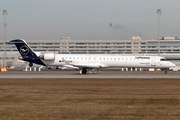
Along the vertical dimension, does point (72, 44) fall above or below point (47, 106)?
above

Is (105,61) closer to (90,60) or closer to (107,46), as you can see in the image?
(90,60)

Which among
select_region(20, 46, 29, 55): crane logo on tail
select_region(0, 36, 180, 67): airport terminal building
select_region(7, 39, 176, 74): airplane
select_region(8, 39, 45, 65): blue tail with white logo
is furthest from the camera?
select_region(0, 36, 180, 67): airport terminal building

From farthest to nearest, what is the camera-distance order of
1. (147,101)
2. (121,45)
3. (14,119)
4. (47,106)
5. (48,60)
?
1. (121,45)
2. (48,60)
3. (147,101)
4. (47,106)
5. (14,119)

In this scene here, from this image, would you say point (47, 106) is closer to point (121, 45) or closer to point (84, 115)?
point (84, 115)

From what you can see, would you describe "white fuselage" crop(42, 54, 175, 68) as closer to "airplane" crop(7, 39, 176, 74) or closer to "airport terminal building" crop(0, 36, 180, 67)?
"airplane" crop(7, 39, 176, 74)

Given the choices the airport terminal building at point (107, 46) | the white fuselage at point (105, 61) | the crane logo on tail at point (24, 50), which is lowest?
the white fuselage at point (105, 61)

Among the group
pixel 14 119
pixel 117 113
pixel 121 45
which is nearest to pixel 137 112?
pixel 117 113

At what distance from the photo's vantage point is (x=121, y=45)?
142625 mm

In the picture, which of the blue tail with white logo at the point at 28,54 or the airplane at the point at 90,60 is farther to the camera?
the blue tail with white logo at the point at 28,54

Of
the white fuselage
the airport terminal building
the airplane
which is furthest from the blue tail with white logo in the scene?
the airport terminal building

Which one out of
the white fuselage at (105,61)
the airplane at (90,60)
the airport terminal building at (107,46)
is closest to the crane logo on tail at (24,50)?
the airplane at (90,60)

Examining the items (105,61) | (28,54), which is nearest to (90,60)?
(105,61)

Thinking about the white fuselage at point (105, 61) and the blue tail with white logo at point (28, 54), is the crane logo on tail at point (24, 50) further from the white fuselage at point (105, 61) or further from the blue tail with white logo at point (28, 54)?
the white fuselage at point (105, 61)

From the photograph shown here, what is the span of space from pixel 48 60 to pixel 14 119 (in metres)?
30.6
